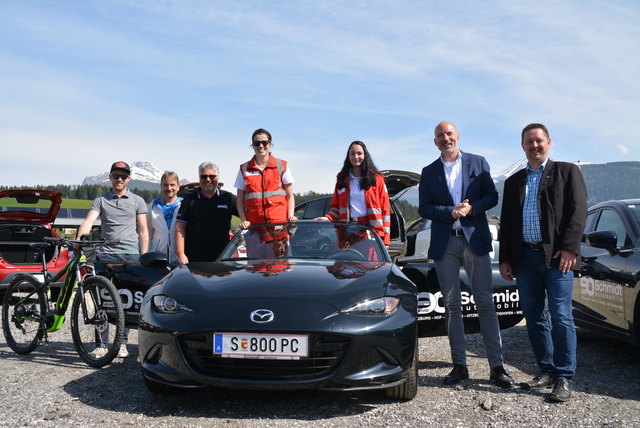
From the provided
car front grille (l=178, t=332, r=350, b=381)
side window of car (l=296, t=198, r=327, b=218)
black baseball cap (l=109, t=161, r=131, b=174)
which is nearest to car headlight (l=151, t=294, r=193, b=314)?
car front grille (l=178, t=332, r=350, b=381)

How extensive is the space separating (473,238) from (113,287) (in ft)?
9.73

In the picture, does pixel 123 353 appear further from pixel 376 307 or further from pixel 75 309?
pixel 376 307

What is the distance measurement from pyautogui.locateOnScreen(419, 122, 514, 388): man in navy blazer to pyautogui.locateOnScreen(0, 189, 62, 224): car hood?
19.9 feet

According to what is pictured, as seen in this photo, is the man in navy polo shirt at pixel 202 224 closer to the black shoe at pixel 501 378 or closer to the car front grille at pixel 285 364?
the car front grille at pixel 285 364

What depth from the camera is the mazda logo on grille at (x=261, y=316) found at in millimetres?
3342

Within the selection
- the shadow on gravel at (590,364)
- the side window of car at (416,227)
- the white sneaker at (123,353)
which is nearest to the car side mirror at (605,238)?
the shadow on gravel at (590,364)

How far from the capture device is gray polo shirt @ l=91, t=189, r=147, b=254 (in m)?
5.83

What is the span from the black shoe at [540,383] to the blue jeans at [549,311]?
0.13 feet

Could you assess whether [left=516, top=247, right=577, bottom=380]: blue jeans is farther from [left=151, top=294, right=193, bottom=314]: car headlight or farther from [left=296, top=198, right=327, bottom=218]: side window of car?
[left=296, top=198, right=327, bottom=218]: side window of car

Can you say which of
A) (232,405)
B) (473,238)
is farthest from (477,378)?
(232,405)

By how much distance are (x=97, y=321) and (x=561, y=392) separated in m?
3.71

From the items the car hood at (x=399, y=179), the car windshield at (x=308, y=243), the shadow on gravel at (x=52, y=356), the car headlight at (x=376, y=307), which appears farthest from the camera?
the car hood at (x=399, y=179)

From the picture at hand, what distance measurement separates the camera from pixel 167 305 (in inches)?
142

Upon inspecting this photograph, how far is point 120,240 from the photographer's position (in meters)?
5.84
